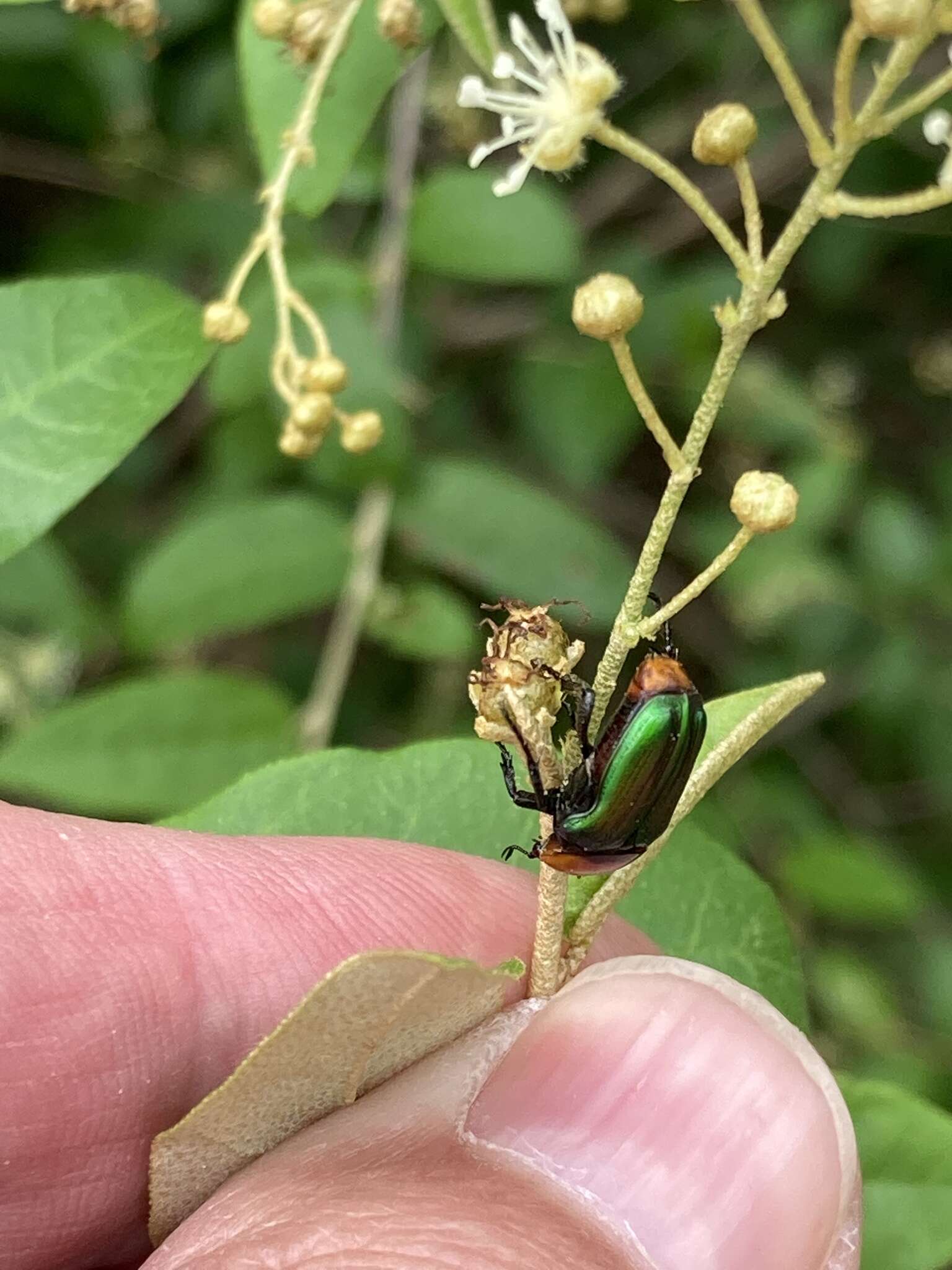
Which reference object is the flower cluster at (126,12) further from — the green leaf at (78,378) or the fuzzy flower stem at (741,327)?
the fuzzy flower stem at (741,327)

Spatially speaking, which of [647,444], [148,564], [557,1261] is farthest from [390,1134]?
[647,444]

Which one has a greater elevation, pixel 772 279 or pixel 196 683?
pixel 772 279

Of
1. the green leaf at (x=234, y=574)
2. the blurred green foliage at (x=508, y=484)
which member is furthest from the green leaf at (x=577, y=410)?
the green leaf at (x=234, y=574)

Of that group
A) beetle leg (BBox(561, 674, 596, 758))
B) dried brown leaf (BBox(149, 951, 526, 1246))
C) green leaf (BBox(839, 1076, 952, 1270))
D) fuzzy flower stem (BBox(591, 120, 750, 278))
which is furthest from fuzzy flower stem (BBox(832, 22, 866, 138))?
green leaf (BBox(839, 1076, 952, 1270))

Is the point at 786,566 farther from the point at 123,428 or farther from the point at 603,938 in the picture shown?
the point at 123,428

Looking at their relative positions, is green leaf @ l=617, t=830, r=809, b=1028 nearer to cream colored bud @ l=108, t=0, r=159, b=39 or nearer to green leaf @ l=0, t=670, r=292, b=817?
green leaf @ l=0, t=670, r=292, b=817

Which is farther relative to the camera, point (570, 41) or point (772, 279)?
point (570, 41)

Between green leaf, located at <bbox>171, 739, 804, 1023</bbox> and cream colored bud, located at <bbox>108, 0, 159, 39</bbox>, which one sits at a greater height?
cream colored bud, located at <bbox>108, 0, 159, 39</bbox>

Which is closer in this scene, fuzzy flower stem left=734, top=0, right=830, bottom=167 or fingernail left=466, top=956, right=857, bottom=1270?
fuzzy flower stem left=734, top=0, right=830, bottom=167
